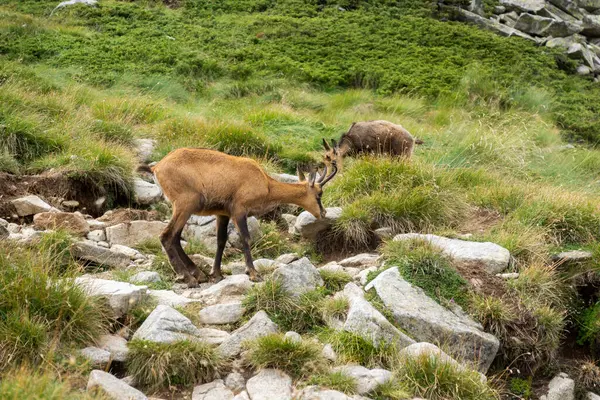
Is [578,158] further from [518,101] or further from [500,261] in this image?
[500,261]

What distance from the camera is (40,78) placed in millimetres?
14109

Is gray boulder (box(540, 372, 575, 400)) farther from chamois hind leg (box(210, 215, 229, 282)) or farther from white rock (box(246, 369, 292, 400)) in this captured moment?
chamois hind leg (box(210, 215, 229, 282))

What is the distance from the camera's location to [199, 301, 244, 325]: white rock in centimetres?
686

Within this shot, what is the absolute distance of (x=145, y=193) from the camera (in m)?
10.2

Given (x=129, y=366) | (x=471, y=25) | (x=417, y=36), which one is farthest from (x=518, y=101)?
(x=129, y=366)

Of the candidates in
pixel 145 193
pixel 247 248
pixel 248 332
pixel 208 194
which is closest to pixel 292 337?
pixel 248 332

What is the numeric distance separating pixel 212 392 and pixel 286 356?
73 centimetres

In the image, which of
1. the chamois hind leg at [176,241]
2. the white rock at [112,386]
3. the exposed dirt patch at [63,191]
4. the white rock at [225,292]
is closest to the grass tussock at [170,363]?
the white rock at [112,386]

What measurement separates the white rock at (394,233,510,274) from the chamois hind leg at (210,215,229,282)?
7.05 ft

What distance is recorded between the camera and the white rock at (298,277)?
23.7 ft

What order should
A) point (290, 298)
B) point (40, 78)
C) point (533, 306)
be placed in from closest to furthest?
point (290, 298) → point (533, 306) → point (40, 78)

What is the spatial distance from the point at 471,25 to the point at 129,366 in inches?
931

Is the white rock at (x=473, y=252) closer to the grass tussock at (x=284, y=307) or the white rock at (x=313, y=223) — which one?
the white rock at (x=313, y=223)

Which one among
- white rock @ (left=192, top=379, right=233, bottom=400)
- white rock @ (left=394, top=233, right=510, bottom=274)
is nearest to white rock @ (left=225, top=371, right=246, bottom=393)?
white rock @ (left=192, top=379, right=233, bottom=400)
